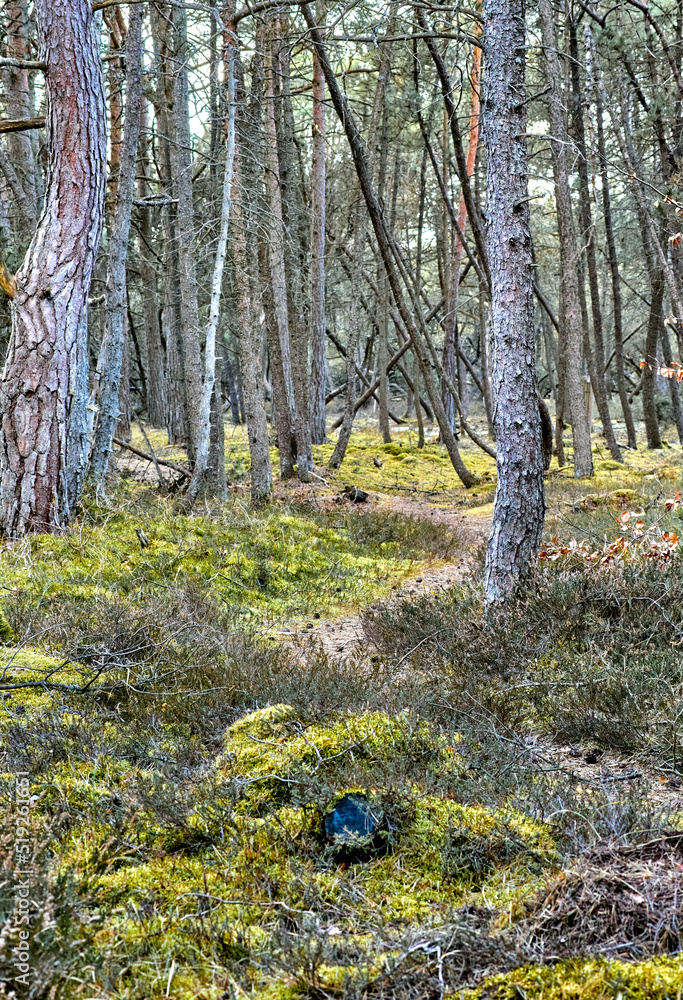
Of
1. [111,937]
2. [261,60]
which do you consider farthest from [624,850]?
[261,60]

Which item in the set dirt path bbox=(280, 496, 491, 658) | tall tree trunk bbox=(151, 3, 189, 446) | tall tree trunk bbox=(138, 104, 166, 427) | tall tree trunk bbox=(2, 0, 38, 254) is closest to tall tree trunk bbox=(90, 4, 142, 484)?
tall tree trunk bbox=(151, 3, 189, 446)

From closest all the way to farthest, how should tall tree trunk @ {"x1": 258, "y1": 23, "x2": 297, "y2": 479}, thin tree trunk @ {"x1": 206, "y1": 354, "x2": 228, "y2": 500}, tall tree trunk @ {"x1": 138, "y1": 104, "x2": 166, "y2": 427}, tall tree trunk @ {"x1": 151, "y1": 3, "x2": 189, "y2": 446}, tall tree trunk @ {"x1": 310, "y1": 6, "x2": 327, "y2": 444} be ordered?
thin tree trunk @ {"x1": 206, "y1": 354, "x2": 228, "y2": 500}
tall tree trunk @ {"x1": 151, "y1": 3, "x2": 189, "y2": 446}
tall tree trunk @ {"x1": 258, "y1": 23, "x2": 297, "y2": 479}
tall tree trunk @ {"x1": 310, "y1": 6, "x2": 327, "y2": 444}
tall tree trunk @ {"x1": 138, "y1": 104, "x2": 166, "y2": 427}

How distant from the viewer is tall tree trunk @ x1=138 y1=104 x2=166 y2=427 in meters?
16.8

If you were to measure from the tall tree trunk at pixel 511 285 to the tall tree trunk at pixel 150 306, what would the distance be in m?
9.97

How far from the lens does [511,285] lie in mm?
5660

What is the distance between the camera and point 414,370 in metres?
24.9

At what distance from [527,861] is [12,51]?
581 inches

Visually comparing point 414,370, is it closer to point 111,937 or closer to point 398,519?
point 398,519

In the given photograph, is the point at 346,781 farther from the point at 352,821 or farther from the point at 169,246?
the point at 169,246

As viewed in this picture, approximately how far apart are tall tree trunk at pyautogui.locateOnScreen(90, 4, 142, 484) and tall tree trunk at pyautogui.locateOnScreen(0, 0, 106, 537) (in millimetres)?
1297

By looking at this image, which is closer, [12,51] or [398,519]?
[398,519]

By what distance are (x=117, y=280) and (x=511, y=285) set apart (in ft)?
18.2

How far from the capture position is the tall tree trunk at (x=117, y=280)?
887 centimetres

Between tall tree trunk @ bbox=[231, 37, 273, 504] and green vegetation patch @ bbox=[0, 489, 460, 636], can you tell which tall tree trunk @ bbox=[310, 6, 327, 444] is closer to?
tall tree trunk @ bbox=[231, 37, 273, 504]
